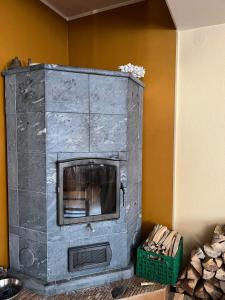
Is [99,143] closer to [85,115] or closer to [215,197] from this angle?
[85,115]

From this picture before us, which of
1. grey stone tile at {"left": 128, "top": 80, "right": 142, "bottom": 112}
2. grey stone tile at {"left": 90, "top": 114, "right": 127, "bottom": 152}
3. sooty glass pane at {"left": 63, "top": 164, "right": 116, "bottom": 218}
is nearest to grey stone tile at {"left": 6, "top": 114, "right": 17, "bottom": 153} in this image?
sooty glass pane at {"left": 63, "top": 164, "right": 116, "bottom": 218}

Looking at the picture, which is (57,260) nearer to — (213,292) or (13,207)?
(13,207)

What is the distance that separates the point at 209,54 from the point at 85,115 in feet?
3.33

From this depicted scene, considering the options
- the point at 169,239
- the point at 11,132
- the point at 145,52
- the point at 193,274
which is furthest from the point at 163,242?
the point at 145,52

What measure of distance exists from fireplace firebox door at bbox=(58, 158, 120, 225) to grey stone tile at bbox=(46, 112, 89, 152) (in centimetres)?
10

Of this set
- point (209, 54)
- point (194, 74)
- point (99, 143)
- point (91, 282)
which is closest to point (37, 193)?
point (99, 143)

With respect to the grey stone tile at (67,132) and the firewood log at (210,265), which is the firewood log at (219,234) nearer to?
the firewood log at (210,265)

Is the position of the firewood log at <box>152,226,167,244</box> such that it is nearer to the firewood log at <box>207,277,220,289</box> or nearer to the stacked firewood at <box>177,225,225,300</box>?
A: the stacked firewood at <box>177,225,225,300</box>

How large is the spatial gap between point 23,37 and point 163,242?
1.81 metres

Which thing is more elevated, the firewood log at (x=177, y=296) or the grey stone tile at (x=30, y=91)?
the grey stone tile at (x=30, y=91)

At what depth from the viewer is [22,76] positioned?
1.72 metres

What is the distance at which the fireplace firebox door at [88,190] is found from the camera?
67.5 inches

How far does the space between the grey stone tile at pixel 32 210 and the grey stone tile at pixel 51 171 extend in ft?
0.24

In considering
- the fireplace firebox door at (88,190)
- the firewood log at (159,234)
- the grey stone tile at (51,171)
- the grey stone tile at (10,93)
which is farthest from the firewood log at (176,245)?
the grey stone tile at (10,93)
